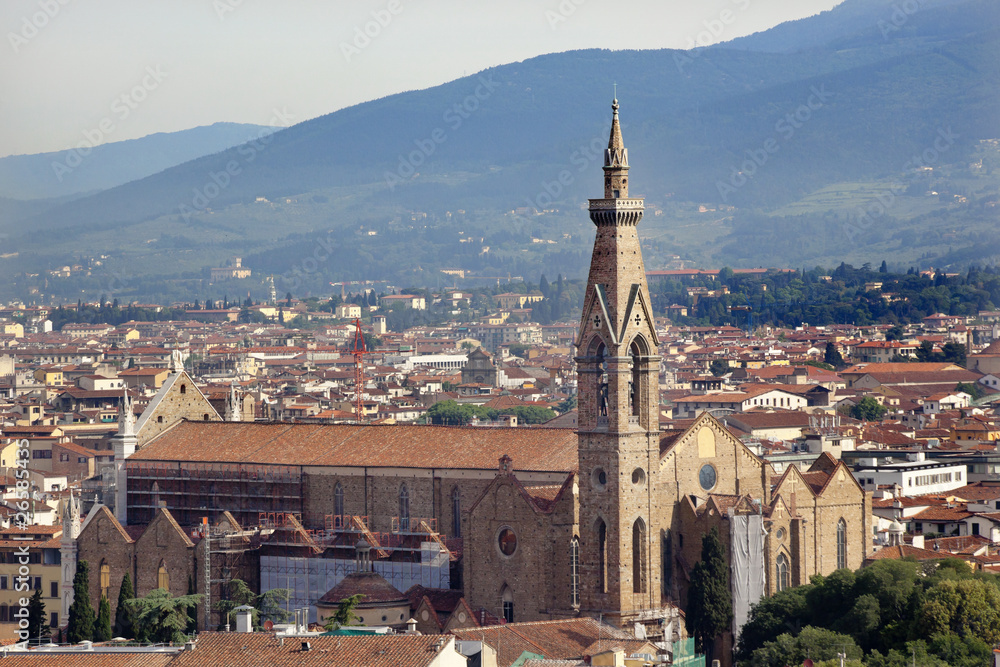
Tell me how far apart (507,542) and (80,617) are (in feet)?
37.0

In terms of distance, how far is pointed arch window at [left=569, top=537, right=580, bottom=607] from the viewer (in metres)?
47.5

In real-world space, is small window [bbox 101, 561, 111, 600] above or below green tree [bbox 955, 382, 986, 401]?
below

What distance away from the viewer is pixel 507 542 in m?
48.9

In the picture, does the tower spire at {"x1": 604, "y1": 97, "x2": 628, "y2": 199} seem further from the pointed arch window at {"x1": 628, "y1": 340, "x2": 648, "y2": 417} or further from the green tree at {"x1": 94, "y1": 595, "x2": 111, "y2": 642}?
the green tree at {"x1": 94, "y1": 595, "x2": 111, "y2": 642}

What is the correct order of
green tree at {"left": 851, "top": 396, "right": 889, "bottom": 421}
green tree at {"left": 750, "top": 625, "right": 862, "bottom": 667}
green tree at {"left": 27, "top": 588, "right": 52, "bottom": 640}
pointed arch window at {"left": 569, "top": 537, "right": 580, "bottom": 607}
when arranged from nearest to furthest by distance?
green tree at {"left": 750, "top": 625, "right": 862, "bottom": 667} → pointed arch window at {"left": 569, "top": 537, "right": 580, "bottom": 607} → green tree at {"left": 27, "top": 588, "right": 52, "bottom": 640} → green tree at {"left": 851, "top": 396, "right": 889, "bottom": 421}

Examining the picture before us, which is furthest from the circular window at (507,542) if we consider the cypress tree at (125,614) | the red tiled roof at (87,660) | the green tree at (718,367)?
the green tree at (718,367)

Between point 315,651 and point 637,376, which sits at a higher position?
point 637,376

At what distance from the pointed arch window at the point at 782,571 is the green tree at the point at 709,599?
247cm

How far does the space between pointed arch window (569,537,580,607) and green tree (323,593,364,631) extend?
480cm

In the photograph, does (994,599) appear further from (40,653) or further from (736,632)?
(40,653)

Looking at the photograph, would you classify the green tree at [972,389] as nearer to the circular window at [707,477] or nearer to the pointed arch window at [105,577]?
the circular window at [707,477]

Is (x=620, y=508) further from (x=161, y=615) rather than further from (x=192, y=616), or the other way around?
(x=192, y=616)

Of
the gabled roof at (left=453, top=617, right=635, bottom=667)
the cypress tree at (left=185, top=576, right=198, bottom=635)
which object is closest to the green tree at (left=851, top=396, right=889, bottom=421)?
the cypress tree at (left=185, top=576, right=198, bottom=635)

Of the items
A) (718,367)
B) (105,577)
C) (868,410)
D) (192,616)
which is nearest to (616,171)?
(192,616)
